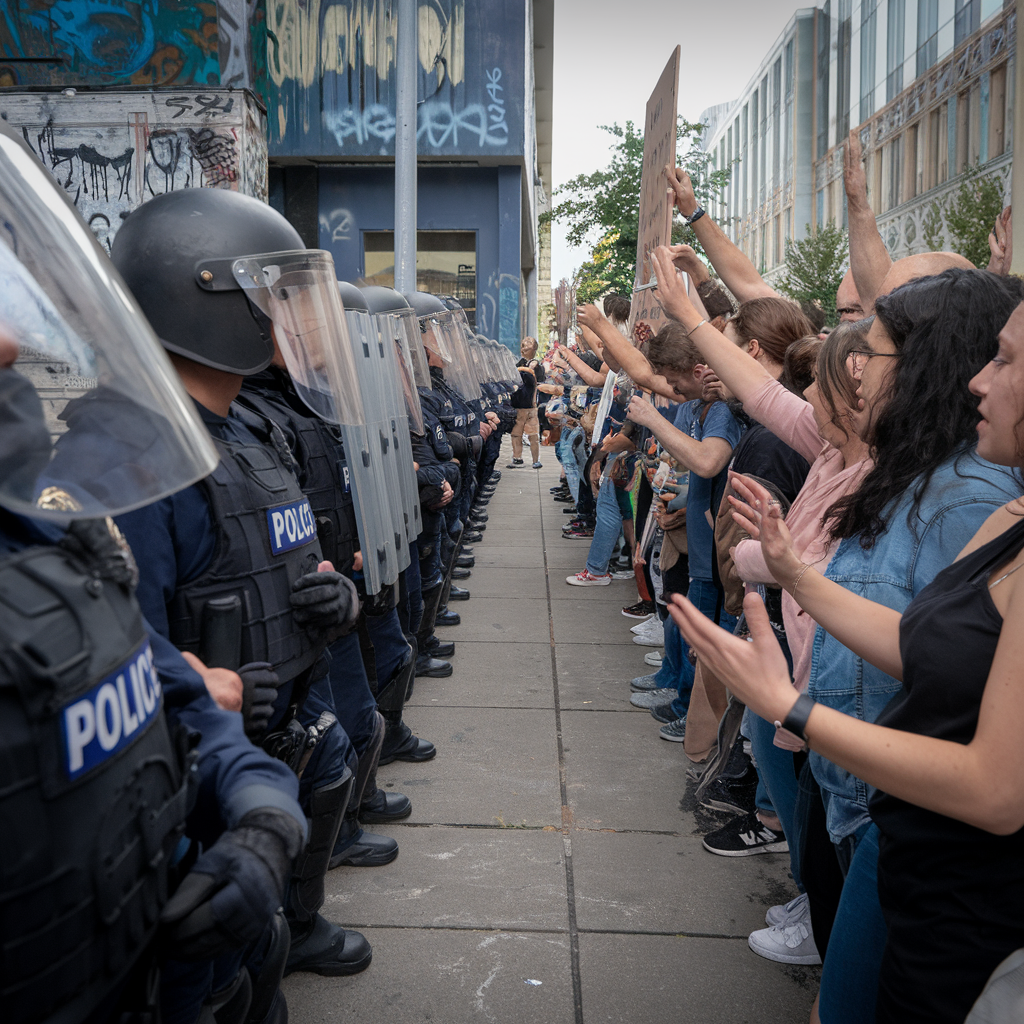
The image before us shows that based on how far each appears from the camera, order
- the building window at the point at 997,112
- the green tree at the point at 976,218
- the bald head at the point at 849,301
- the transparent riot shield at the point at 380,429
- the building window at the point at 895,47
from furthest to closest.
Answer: the building window at the point at 895,47 < the building window at the point at 997,112 < the green tree at the point at 976,218 < the bald head at the point at 849,301 < the transparent riot shield at the point at 380,429

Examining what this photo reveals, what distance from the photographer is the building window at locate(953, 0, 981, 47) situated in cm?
2686

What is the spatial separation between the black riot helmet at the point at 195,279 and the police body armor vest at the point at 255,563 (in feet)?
0.83

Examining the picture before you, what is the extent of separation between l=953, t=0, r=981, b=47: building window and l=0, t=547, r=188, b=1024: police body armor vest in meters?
31.9

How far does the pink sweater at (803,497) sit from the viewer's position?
2.46m

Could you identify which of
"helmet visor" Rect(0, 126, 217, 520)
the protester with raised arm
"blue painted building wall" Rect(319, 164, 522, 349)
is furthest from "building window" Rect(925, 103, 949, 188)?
"helmet visor" Rect(0, 126, 217, 520)

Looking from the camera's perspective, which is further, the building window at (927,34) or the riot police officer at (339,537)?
the building window at (927,34)

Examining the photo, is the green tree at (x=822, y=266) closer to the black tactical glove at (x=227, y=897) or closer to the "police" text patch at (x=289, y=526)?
the "police" text patch at (x=289, y=526)

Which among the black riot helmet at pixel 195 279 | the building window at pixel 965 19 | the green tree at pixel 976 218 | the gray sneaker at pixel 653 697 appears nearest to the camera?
the black riot helmet at pixel 195 279

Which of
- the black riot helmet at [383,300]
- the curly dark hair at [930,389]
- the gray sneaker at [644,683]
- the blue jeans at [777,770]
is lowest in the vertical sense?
the gray sneaker at [644,683]

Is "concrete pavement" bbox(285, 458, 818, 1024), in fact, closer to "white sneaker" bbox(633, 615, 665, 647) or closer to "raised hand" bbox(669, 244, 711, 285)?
"white sneaker" bbox(633, 615, 665, 647)

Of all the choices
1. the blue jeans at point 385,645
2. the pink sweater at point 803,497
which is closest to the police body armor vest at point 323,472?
the blue jeans at point 385,645

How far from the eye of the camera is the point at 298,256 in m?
2.65

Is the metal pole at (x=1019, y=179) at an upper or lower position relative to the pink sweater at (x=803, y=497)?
upper

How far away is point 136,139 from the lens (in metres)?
11.3
